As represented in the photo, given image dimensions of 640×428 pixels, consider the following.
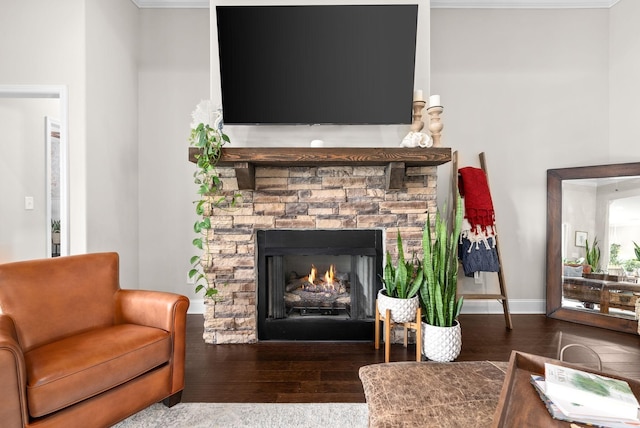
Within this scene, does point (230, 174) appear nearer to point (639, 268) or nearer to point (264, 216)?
point (264, 216)

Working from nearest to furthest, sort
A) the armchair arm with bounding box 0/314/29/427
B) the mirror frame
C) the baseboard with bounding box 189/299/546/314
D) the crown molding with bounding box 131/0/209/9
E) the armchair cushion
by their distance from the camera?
the armchair arm with bounding box 0/314/29/427 < the armchair cushion < the mirror frame < the crown molding with bounding box 131/0/209/9 < the baseboard with bounding box 189/299/546/314

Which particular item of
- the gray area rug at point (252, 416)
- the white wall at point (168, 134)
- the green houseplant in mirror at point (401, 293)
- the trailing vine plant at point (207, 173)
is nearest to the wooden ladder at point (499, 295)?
the green houseplant in mirror at point (401, 293)

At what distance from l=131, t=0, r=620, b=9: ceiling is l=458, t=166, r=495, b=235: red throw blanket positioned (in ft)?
5.28

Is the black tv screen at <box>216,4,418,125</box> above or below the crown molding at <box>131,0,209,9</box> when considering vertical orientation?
below

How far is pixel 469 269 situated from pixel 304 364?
1601 millimetres

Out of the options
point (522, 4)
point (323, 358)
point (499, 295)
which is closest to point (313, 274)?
point (323, 358)

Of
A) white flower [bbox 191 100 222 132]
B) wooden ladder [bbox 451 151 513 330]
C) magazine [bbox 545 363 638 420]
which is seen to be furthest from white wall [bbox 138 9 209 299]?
magazine [bbox 545 363 638 420]

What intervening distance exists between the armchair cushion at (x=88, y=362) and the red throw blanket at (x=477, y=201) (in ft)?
8.04

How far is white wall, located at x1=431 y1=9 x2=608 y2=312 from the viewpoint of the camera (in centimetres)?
317

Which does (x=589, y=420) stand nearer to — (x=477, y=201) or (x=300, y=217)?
(x=300, y=217)

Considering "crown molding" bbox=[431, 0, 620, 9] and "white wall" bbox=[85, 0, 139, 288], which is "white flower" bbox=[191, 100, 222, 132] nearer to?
"white wall" bbox=[85, 0, 139, 288]

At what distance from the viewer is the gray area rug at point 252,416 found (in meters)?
1.64

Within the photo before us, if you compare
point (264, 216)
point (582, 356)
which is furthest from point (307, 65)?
point (582, 356)

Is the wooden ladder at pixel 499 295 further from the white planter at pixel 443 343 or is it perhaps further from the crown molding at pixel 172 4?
the crown molding at pixel 172 4
